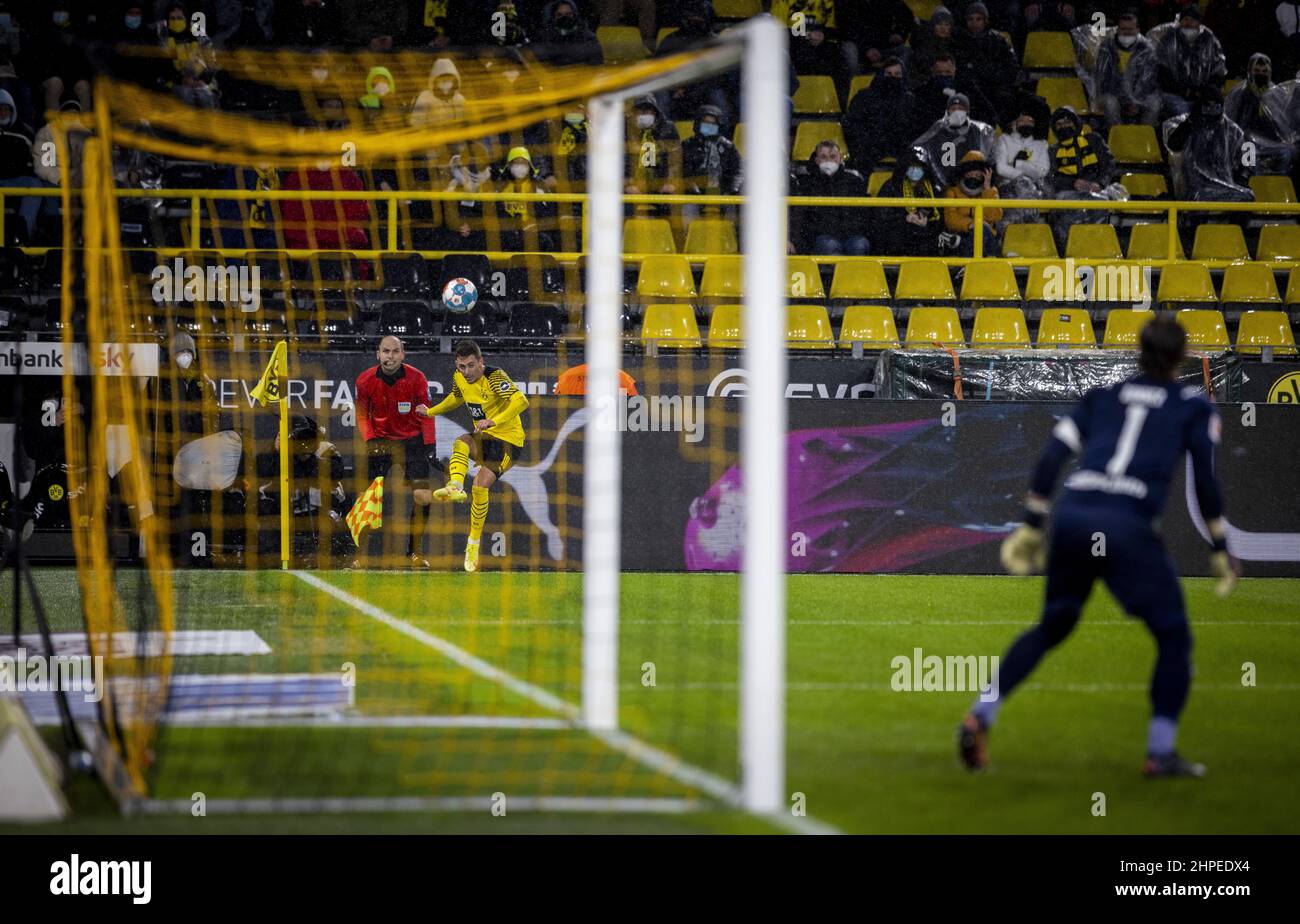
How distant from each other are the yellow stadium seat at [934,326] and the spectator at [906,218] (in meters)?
1.18

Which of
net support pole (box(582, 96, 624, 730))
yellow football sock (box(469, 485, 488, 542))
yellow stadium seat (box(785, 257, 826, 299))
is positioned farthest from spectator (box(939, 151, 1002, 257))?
net support pole (box(582, 96, 624, 730))

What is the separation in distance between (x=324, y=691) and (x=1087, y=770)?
13.3 ft

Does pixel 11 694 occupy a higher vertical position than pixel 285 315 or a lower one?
lower

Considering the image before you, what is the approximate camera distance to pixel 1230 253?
2019 centimetres

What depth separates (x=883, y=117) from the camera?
66.4ft

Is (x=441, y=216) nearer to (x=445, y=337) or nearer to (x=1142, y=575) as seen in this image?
(x=445, y=337)

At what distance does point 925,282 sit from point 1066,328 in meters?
1.70

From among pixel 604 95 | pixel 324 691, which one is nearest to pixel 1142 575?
pixel 604 95

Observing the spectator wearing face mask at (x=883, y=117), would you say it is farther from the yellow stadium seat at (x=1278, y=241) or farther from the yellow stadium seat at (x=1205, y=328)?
the yellow stadium seat at (x=1278, y=241)

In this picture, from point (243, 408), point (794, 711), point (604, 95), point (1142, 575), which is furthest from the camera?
point (243, 408)

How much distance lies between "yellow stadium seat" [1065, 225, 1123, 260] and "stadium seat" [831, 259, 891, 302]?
2840 mm

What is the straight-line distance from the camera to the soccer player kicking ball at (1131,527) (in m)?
6.66

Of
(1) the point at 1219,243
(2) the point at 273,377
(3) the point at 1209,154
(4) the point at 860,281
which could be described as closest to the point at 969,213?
(4) the point at 860,281

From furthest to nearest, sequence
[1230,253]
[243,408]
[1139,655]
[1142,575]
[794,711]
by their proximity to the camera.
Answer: [1230,253], [243,408], [1139,655], [794,711], [1142,575]
